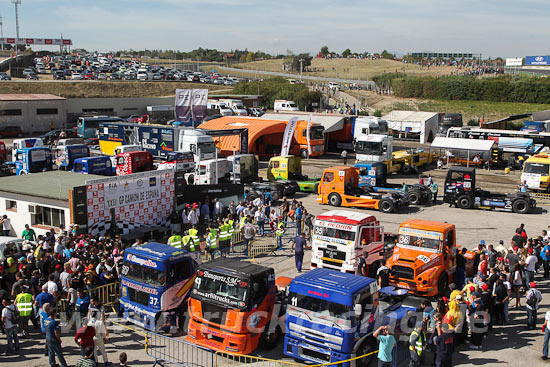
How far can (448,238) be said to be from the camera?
51.8ft

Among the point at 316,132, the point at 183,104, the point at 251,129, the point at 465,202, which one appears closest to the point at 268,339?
the point at 465,202

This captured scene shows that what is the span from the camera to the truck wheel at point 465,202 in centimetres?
2755

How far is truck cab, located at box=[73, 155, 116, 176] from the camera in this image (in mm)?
29734

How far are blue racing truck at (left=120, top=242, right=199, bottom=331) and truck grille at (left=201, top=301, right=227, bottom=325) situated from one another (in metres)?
1.39

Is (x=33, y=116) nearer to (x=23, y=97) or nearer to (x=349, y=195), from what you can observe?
(x=23, y=97)

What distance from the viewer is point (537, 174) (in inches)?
1230

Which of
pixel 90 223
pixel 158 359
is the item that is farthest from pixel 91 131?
pixel 158 359

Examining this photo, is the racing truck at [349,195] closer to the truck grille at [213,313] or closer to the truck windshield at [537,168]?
the truck windshield at [537,168]

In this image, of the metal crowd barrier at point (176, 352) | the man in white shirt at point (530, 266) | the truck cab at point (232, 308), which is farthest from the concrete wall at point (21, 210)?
the man in white shirt at point (530, 266)

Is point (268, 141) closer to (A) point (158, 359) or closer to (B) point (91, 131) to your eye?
(B) point (91, 131)

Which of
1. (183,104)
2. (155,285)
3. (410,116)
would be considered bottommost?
(155,285)

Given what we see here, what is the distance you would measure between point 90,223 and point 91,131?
3156cm

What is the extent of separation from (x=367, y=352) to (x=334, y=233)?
18.0 ft

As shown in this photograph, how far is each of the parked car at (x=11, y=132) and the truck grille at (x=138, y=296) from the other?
146 ft
